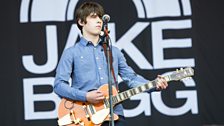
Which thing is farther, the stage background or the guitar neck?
the stage background

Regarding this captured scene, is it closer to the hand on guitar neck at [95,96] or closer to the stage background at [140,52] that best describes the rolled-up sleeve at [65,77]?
the hand on guitar neck at [95,96]

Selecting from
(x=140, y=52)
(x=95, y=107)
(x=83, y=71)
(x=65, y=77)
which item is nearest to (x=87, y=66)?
(x=83, y=71)

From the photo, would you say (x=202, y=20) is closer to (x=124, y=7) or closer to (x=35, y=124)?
(x=124, y=7)

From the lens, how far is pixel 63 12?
693 cm

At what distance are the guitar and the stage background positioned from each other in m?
2.32

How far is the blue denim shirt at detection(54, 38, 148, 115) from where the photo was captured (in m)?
4.54

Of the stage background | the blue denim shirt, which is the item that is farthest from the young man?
the stage background

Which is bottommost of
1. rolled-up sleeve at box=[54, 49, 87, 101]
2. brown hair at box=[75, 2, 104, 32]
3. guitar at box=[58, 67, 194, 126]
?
guitar at box=[58, 67, 194, 126]

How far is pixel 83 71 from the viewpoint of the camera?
455cm

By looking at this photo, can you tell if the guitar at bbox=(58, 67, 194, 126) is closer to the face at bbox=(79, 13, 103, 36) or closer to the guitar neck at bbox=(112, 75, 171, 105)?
the guitar neck at bbox=(112, 75, 171, 105)

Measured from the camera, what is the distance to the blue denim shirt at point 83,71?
14.9ft

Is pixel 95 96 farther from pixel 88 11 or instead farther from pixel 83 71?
pixel 88 11

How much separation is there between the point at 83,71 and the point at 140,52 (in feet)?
7.93

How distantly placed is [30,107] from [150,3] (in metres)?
1.83
